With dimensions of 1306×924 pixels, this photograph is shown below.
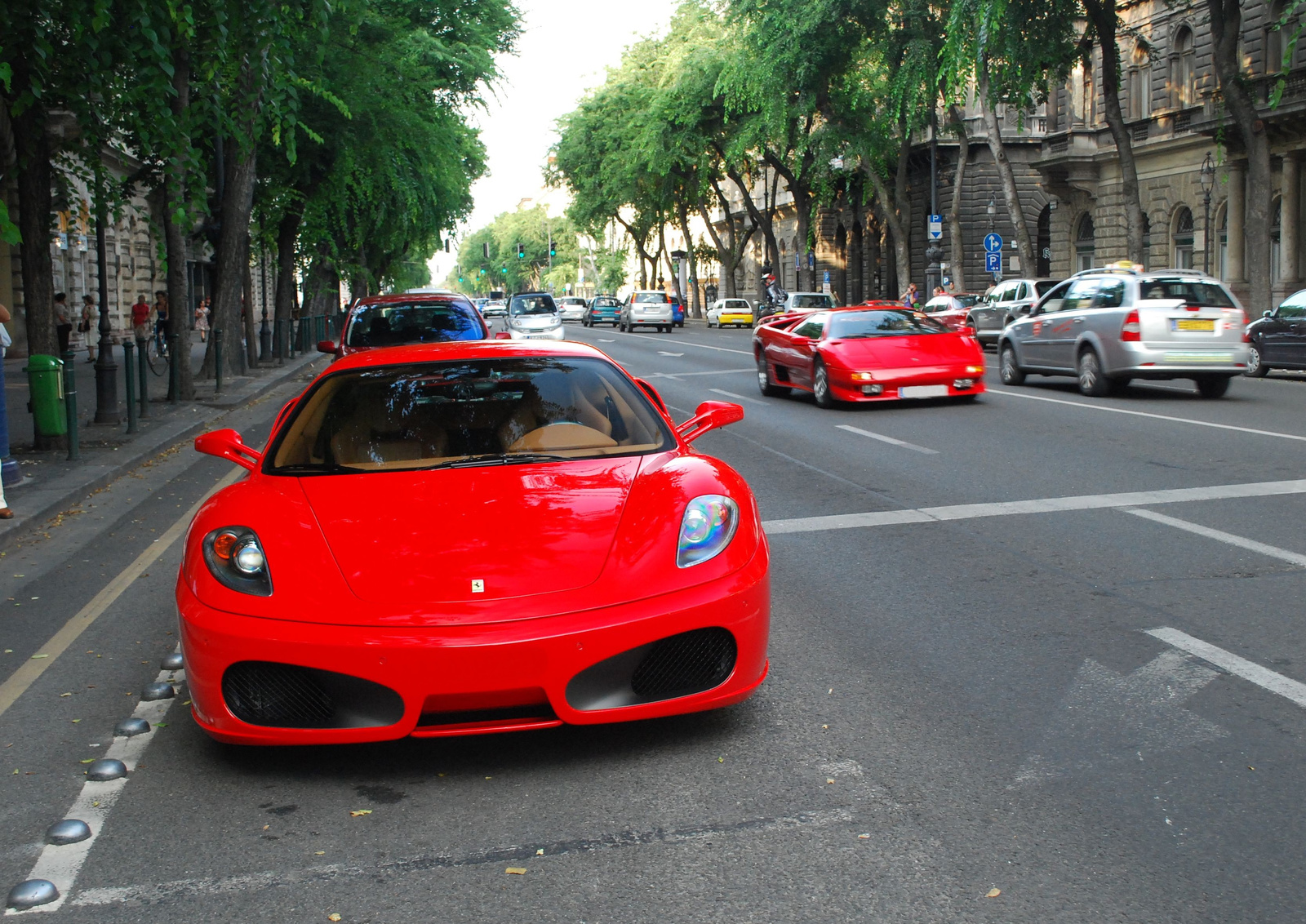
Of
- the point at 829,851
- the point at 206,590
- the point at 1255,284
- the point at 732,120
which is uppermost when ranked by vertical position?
the point at 732,120

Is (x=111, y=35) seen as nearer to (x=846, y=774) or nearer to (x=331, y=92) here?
(x=846, y=774)

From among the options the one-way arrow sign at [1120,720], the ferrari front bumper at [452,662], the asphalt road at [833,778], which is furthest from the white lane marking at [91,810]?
the one-way arrow sign at [1120,720]

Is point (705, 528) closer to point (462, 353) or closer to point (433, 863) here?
point (433, 863)

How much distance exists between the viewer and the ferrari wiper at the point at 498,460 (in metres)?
4.98

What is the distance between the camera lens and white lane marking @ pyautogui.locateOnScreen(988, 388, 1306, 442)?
42.0ft

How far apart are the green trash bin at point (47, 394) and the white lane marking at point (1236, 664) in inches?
407

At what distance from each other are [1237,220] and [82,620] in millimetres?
35477

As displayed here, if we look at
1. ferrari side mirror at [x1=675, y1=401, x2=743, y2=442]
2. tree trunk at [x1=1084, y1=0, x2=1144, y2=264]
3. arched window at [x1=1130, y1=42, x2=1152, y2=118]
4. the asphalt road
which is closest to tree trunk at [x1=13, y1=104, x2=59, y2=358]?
the asphalt road

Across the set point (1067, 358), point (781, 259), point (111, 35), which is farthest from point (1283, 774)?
point (781, 259)

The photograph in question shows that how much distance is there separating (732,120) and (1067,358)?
121 feet

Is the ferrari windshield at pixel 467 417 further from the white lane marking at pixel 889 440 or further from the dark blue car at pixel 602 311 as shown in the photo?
the dark blue car at pixel 602 311

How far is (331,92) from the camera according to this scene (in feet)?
79.9

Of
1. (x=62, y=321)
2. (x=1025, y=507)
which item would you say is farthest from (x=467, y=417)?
(x=62, y=321)

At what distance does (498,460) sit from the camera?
5039mm
